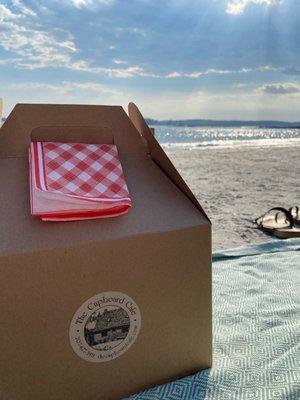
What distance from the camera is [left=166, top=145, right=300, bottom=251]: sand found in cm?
251

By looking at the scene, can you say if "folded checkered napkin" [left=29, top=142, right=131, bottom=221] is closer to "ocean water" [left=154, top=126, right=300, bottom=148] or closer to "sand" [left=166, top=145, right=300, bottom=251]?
"sand" [left=166, top=145, right=300, bottom=251]

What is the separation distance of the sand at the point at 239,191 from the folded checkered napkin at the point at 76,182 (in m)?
1.56

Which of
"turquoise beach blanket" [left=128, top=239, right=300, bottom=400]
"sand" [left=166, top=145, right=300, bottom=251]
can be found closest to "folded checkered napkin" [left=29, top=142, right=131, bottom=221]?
"turquoise beach blanket" [left=128, top=239, right=300, bottom=400]

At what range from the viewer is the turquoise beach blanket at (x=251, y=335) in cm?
74

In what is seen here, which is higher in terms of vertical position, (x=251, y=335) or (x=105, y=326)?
(x=105, y=326)

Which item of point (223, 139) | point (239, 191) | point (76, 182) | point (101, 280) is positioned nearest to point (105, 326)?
point (101, 280)

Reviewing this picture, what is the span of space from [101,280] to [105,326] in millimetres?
83

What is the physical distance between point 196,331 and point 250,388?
148 mm

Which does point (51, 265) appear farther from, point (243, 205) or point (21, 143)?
point (243, 205)

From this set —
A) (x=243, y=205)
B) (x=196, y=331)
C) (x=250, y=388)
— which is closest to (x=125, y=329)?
(x=196, y=331)

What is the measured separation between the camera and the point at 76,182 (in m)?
0.69

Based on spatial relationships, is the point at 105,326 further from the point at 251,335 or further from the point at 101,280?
the point at 251,335

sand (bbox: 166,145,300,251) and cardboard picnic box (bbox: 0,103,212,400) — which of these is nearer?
cardboard picnic box (bbox: 0,103,212,400)

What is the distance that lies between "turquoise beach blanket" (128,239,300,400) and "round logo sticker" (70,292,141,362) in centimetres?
12
